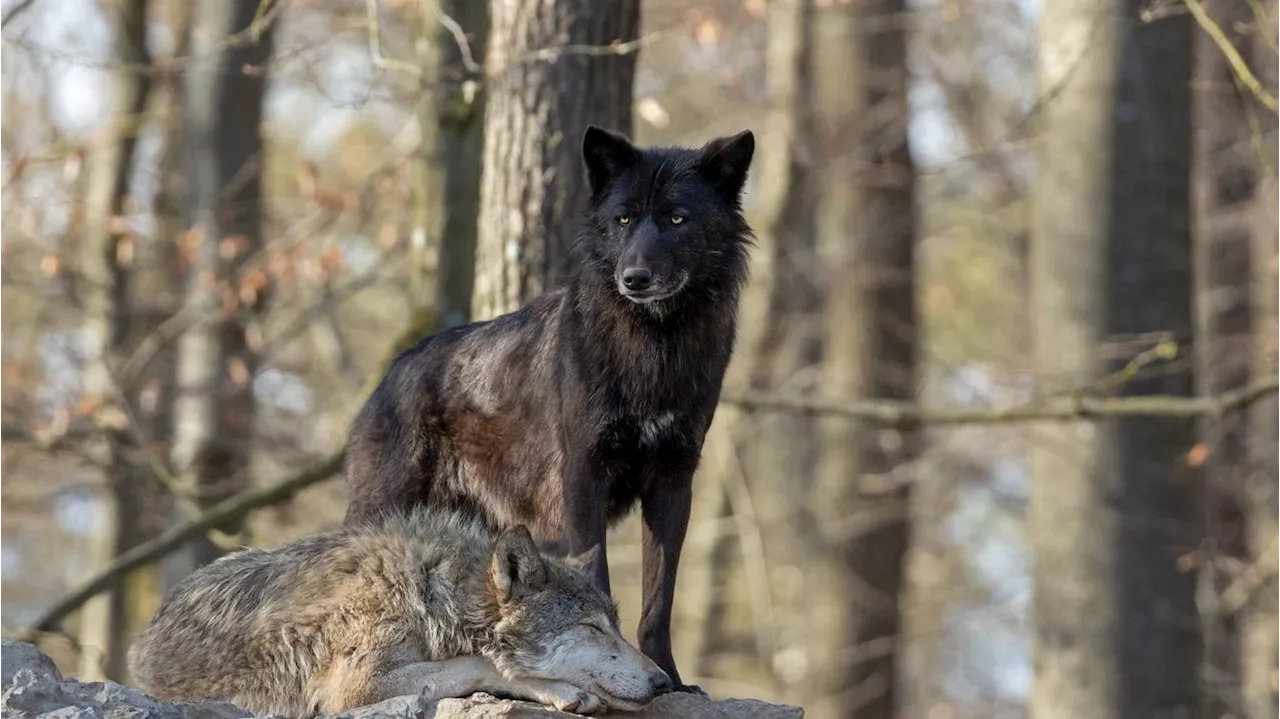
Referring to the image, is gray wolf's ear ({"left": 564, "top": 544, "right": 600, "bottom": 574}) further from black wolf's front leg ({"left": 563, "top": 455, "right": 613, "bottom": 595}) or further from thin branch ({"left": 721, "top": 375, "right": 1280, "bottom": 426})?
thin branch ({"left": 721, "top": 375, "right": 1280, "bottom": 426})

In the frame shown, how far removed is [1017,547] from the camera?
31.3 m

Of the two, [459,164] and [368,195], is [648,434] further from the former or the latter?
[368,195]

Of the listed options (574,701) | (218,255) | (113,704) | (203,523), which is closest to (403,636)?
(574,701)

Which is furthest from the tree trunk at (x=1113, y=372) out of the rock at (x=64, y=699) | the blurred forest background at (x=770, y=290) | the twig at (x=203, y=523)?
the rock at (x=64, y=699)

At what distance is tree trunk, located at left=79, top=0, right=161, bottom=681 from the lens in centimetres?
1555

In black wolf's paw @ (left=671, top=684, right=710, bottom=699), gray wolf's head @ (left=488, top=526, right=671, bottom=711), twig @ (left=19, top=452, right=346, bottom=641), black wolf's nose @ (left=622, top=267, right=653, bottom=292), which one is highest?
black wolf's nose @ (left=622, top=267, right=653, bottom=292)

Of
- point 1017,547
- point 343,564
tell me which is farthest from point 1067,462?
point 1017,547

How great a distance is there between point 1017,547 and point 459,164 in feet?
73.7

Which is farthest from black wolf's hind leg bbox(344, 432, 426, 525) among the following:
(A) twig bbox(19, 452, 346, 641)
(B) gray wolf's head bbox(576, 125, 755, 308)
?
(A) twig bbox(19, 452, 346, 641)

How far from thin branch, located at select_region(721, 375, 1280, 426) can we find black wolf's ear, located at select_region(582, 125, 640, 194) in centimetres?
359

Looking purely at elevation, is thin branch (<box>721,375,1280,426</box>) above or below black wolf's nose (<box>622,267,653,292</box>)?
below

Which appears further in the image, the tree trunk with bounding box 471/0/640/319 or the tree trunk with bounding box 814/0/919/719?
the tree trunk with bounding box 814/0/919/719

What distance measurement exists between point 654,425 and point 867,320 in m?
12.1

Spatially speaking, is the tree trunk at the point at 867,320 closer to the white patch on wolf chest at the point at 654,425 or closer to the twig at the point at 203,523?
the twig at the point at 203,523
